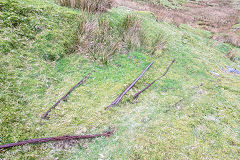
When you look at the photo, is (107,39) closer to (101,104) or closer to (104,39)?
(104,39)

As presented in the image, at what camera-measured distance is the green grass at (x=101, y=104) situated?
2234 mm

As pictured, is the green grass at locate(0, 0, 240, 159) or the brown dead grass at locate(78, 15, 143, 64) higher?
the brown dead grass at locate(78, 15, 143, 64)

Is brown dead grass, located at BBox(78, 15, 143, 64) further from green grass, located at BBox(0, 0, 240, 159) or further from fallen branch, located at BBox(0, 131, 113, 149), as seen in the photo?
fallen branch, located at BBox(0, 131, 113, 149)

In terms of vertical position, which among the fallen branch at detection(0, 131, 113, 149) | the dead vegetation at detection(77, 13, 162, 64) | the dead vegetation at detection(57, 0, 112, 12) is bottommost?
the fallen branch at detection(0, 131, 113, 149)

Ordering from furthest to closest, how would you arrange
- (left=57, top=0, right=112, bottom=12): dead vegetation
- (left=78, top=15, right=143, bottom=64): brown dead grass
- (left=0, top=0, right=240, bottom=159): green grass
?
(left=57, top=0, right=112, bottom=12): dead vegetation
(left=78, top=15, right=143, bottom=64): brown dead grass
(left=0, top=0, right=240, bottom=159): green grass

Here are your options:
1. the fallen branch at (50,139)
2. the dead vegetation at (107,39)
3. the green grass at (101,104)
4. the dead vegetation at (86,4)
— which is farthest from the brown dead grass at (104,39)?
the fallen branch at (50,139)

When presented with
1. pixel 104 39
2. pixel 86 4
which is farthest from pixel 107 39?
pixel 86 4

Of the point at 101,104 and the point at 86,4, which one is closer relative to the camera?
the point at 101,104

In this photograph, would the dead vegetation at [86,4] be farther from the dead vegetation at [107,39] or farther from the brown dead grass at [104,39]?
the brown dead grass at [104,39]

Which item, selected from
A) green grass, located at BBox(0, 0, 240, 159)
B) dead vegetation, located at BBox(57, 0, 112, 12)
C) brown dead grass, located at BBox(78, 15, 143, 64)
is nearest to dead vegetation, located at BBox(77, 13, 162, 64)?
brown dead grass, located at BBox(78, 15, 143, 64)

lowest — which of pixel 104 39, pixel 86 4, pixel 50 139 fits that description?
pixel 50 139

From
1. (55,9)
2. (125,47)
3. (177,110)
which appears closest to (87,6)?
(55,9)

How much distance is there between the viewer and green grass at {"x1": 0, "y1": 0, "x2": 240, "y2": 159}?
223cm

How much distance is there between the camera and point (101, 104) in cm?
303
